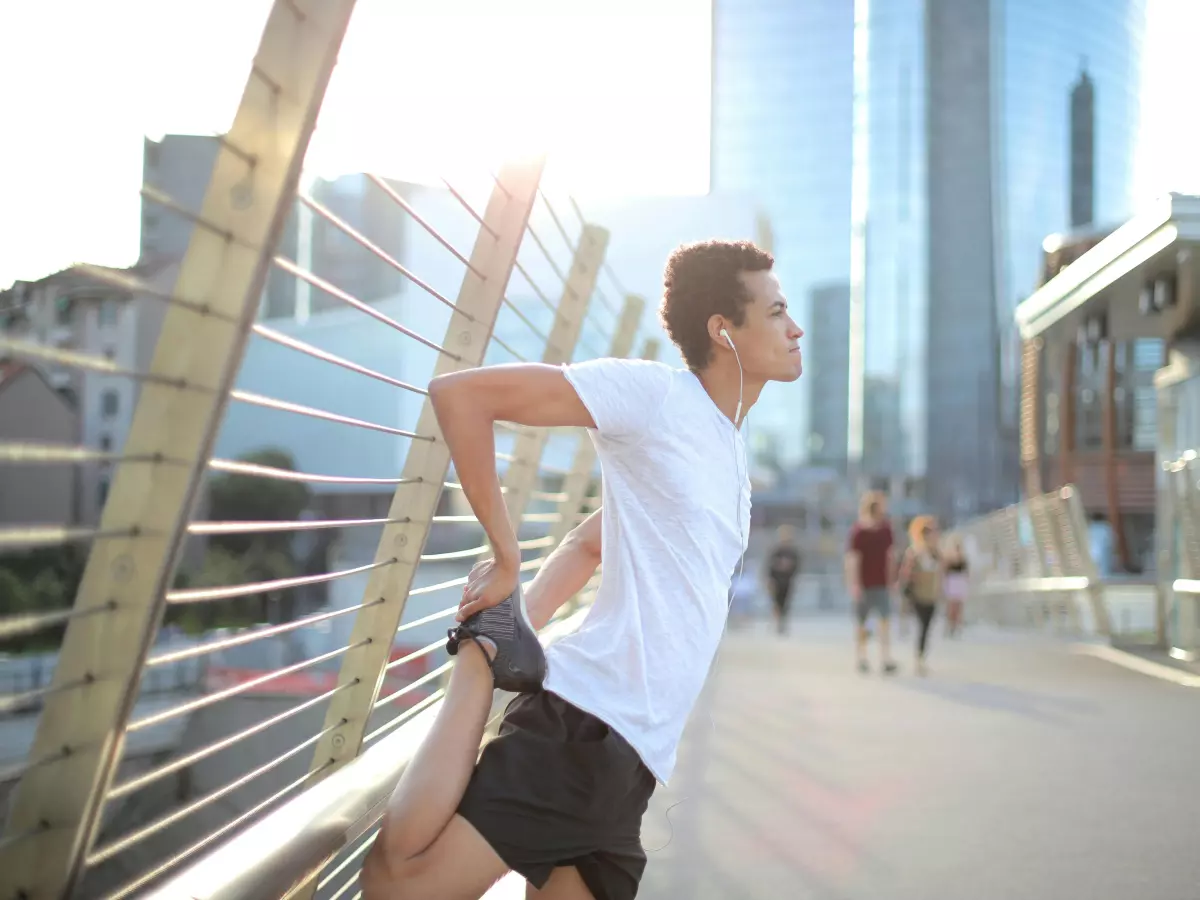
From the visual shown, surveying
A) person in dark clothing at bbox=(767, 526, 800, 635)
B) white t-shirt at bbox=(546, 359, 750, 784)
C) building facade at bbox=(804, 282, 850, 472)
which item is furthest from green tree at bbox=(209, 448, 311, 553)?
white t-shirt at bbox=(546, 359, 750, 784)

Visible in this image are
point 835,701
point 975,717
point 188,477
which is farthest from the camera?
point 835,701

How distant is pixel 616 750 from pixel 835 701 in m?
7.53

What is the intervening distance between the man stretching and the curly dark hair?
157 mm

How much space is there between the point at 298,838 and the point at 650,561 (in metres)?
0.69

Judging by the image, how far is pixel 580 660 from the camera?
89.4 inches

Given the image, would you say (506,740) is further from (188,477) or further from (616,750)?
(188,477)

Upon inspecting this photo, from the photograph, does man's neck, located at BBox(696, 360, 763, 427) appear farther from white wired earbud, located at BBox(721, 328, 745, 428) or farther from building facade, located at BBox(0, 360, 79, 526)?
building facade, located at BBox(0, 360, 79, 526)

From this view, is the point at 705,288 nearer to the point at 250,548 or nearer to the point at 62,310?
the point at 62,310

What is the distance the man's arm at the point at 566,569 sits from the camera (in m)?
2.65

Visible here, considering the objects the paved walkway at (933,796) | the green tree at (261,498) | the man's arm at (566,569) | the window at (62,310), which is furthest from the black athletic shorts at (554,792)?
the green tree at (261,498)

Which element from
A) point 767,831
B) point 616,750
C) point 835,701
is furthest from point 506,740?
point 835,701

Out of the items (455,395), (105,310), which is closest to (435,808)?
(455,395)

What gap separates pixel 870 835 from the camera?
4859 millimetres

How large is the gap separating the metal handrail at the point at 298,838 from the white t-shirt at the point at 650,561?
0.31 m
